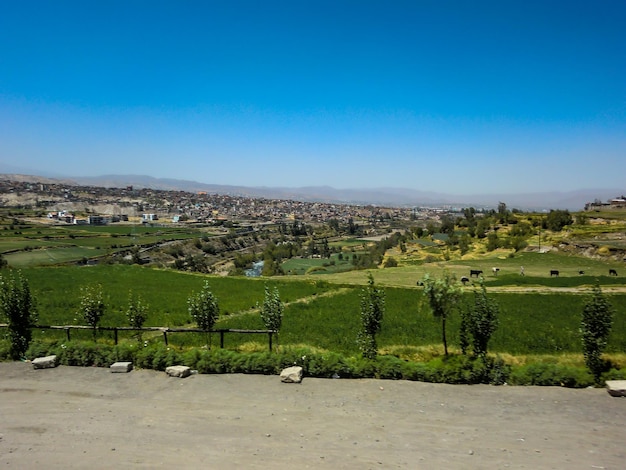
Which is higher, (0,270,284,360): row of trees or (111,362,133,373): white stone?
(0,270,284,360): row of trees

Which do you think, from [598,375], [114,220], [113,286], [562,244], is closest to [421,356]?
[598,375]

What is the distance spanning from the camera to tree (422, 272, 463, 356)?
57.4ft

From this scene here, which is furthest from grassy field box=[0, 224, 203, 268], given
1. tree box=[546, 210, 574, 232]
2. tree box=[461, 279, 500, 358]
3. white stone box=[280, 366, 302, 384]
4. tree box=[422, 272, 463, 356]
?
tree box=[546, 210, 574, 232]

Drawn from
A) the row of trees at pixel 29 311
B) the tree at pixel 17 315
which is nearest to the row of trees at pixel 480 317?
the row of trees at pixel 29 311

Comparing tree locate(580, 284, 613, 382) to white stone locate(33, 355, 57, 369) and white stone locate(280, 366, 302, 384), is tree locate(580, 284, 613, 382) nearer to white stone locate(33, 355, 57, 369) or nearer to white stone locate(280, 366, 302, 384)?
white stone locate(280, 366, 302, 384)

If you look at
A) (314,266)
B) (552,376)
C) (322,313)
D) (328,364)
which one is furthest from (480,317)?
(314,266)

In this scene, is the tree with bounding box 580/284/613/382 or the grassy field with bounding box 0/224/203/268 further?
the grassy field with bounding box 0/224/203/268

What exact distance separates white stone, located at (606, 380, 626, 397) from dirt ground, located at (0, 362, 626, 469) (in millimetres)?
260

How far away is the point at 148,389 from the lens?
16094 mm

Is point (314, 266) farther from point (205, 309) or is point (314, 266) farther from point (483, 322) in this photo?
point (483, 322)

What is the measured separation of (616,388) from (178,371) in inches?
683

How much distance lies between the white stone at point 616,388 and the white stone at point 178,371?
16.9 meters

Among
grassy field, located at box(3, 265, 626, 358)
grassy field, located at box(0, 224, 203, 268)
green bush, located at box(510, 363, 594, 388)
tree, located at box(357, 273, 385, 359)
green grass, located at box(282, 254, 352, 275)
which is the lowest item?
green grass, located at box(282, 254, 352, 275)

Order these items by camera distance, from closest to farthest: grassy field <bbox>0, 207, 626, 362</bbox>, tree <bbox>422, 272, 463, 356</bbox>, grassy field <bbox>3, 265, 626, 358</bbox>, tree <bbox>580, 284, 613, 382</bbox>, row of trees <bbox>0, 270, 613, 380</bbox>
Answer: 1. tree <bbox>580, 284, 613, 382</bbox>
2. row of trees <bbox>0, 270, 613, 380</bbox>
3. tree <bbox>422, 272, 463, 356</bbox>
4. grassy field <bbox>3, 265, 626, 358</bbox>
5. grassy field <bbox>0, 207, 626, 362</bbox>
